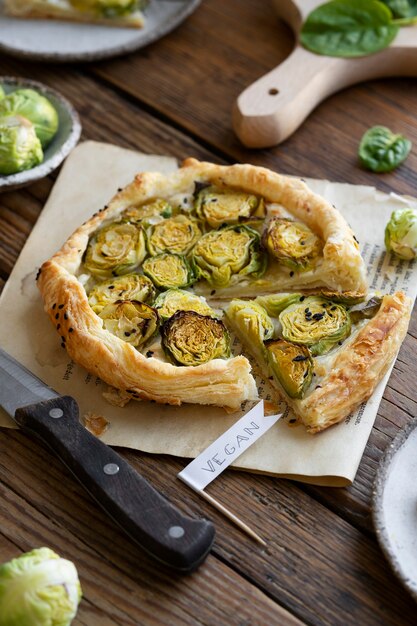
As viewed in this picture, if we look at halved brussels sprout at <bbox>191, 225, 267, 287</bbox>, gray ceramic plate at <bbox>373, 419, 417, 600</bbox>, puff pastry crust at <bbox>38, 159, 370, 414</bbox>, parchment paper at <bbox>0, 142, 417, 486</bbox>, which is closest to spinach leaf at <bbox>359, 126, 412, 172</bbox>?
parchment paper at <bbox>0, 142, 417, 486</bbox>

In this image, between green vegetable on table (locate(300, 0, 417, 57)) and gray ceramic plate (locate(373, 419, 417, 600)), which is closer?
gray ceramic plate (locate(373, 419, 417, 600))

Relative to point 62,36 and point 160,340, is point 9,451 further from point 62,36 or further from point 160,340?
point 62,36

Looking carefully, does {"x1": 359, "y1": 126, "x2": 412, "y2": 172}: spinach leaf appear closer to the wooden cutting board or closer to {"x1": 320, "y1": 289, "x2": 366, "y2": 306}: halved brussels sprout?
the wooden cutting board

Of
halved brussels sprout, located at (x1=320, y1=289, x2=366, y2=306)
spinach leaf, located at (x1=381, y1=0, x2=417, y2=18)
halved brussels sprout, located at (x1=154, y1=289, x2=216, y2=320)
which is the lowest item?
halved brussels sprout, located at (x1=154, y1=289, x2=216, y2=320)

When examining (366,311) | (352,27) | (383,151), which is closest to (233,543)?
(366,311)

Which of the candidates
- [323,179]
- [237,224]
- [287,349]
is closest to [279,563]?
[287,349]
